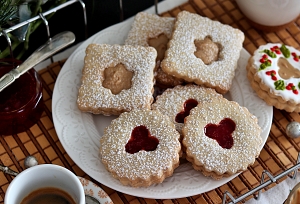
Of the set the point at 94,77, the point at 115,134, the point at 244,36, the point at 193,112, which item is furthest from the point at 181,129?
the point at 244,36

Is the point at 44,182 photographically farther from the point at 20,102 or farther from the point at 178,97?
the point at 178,97

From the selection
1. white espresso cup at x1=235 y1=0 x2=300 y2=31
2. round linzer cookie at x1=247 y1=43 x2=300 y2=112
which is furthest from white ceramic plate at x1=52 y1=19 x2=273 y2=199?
white espresso cup at x1=235 y1=0 x2=300 y2=31

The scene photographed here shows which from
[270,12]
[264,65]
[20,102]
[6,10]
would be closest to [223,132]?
[264,65]

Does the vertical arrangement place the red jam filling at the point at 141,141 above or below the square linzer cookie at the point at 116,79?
below

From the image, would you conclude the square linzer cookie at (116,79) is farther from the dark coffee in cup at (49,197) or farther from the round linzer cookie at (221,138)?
the dark coffee in cup at (49,197)

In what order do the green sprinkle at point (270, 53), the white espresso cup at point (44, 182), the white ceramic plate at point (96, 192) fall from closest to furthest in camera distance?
1. the white espresso cup at point (44, 182)
2. the white ceramic plate at point (96, 192)
3. the green sprinkle at point (270, 53)

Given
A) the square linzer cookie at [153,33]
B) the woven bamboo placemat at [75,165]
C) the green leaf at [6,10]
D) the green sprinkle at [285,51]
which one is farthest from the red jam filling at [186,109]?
the green leaf at [6,10]

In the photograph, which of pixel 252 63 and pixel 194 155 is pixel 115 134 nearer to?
pixel 194 155
